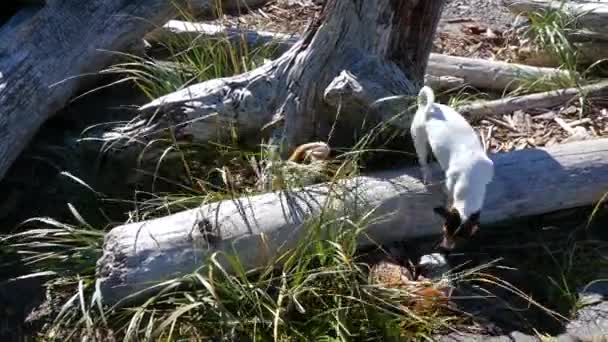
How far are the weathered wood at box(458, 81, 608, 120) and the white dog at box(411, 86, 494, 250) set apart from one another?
3.43ft

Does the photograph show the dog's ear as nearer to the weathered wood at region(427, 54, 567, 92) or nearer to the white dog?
the white dog

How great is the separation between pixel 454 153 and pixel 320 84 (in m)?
0.86

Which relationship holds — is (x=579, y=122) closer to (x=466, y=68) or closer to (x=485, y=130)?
(x=485, y=130)

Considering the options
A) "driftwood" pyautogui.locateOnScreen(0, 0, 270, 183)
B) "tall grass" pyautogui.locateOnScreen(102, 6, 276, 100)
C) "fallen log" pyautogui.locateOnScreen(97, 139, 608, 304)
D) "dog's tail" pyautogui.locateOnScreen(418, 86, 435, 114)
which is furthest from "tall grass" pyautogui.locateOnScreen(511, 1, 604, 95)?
"driftwood" pyautogui.locateOnScreen(0, 0, 270, 183)

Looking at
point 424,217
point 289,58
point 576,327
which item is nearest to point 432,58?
point 289,58

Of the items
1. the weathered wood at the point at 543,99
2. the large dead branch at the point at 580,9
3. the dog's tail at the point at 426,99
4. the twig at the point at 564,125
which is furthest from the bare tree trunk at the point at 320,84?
the large dead branch at the point at 580,9

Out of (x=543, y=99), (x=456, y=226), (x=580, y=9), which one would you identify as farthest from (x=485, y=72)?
(x=456, y=226)

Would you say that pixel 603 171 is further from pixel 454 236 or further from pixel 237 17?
pixel 237 17

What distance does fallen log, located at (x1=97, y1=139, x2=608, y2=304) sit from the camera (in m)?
3.44

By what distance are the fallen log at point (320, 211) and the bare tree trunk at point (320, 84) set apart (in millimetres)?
440

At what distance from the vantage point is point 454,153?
A: 143 inches

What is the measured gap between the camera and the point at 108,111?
180 inches

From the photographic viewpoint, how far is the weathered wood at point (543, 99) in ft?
15.7

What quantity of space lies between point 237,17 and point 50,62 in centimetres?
199
